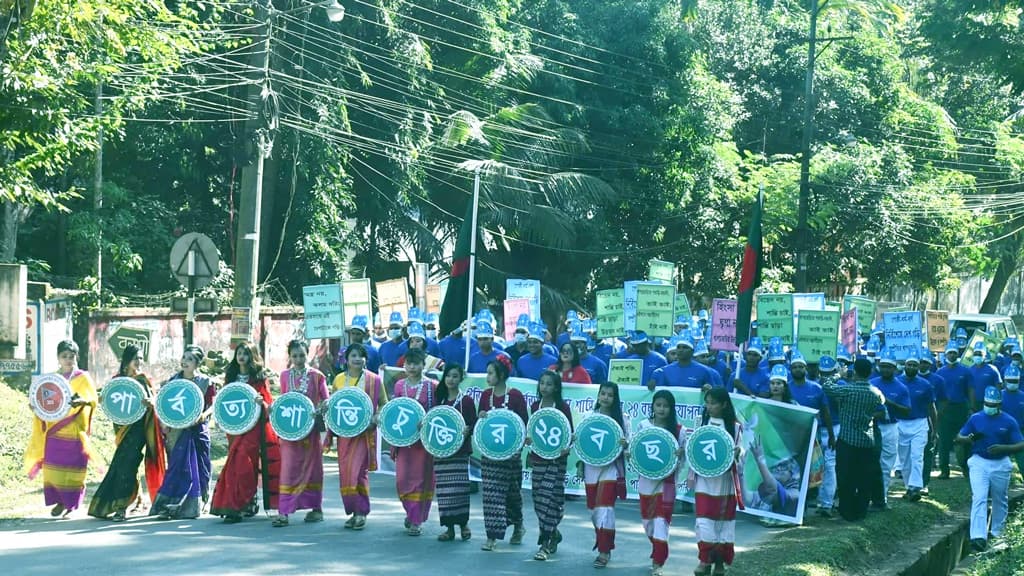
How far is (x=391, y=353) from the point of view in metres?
16.0

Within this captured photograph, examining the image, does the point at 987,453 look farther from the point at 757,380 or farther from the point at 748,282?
the point at 748,282

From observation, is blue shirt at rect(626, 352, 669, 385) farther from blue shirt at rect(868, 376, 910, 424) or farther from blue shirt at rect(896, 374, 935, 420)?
blue shirt at rect(896, 374, 935, 420)

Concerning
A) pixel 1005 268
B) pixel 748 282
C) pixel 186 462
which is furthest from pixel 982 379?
pixel 1005 268

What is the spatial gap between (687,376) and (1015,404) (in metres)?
3.66

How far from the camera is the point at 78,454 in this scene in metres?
11.6

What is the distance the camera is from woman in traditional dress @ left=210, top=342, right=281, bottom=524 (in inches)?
443

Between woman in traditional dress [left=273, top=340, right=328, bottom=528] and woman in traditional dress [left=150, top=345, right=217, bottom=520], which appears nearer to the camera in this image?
woman in traditional dress [left=273, top=340, right=328, bottom=528]

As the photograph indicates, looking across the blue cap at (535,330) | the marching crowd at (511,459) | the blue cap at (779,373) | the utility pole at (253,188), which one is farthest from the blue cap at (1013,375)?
the utility pole at (253,188)

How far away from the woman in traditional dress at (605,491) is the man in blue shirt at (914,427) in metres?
5.45

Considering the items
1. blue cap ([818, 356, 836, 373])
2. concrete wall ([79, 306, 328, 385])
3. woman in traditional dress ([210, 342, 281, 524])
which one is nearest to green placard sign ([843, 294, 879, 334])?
blue cap ([818, 356, 836, 373])

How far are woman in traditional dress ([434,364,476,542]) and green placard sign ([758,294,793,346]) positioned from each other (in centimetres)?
649

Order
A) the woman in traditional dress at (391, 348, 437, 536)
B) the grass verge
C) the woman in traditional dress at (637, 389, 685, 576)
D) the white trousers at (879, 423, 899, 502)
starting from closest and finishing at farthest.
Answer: the woman in traditional dress at (637, 389, 685, 576)
the woman in traditional dress at (391, 348, 437, 536)
the grass verge
the white trousers at (879, 423, 899, 502)

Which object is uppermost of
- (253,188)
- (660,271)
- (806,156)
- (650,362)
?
(806,156)

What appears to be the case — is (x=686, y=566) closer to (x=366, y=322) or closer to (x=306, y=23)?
(x=366, y=322)
